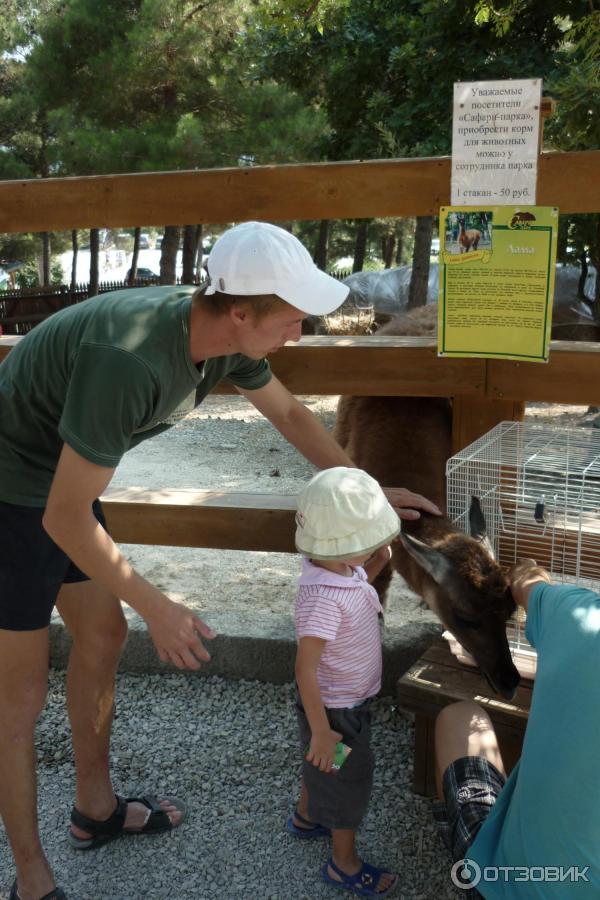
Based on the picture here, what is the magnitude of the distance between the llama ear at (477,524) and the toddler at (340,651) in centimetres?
60

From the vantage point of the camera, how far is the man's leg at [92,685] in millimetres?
2762

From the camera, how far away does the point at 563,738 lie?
170 cm

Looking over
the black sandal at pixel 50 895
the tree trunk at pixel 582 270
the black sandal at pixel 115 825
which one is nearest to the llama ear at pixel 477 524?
the black sandal at pixel 115 825

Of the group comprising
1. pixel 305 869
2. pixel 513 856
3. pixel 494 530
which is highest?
pixel 494 530

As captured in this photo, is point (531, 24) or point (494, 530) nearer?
point (494, 530)

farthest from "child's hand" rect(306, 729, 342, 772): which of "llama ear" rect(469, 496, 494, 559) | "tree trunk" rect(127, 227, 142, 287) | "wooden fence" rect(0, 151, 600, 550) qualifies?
"tree trunk" rect(127, 227, 142, 287)

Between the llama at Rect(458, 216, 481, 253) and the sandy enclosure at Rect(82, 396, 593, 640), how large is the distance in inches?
76.5

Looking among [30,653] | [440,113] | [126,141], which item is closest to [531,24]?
[440,113]

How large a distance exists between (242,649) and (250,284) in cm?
228

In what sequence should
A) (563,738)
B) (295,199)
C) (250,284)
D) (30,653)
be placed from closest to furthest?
1. (563,738)
2. (250,284)
3. (30,653)
4. (295,199)

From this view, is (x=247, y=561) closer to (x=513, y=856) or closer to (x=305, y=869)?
(x=305, y=869)

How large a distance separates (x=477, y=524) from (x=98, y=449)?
1.63m

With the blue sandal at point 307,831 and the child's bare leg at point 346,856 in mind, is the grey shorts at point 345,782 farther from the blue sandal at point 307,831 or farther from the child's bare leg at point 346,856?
the blue sandal at point 307,831

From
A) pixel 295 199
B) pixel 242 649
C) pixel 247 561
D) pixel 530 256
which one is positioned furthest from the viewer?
pixel 247 561
